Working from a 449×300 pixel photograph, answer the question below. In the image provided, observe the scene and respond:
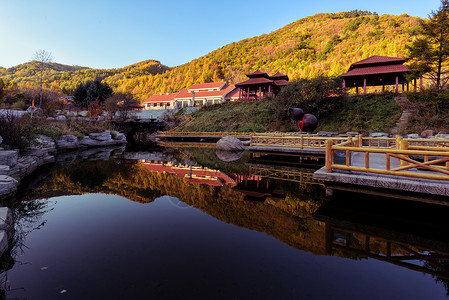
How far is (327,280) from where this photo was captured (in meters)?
Result: 3.10

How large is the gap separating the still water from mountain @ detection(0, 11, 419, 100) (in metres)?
47.0

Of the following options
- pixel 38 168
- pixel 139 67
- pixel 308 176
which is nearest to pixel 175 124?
pixel 38 168

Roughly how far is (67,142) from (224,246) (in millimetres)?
18786

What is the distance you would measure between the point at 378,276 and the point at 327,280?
0.77 metres

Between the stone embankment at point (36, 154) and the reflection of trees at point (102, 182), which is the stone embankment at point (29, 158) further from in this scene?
the reflection of trees at point (102, 182)

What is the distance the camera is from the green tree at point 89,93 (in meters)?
43.6

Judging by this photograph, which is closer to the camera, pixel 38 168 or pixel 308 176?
pixel 308 176

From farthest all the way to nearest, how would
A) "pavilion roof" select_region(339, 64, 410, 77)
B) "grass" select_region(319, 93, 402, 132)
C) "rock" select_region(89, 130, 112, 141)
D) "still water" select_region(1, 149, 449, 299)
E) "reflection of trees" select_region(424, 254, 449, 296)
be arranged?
"pavilion roof" select_region(339, 64, 410, 77) < "grass" select_region(319, 93, 402, 132) < "rock" select_region(89, 130, 112, 141) < "reflection of trees" select_region(424, 254, 449, 296) < "still water" select_region(1, 149, 449, 299)

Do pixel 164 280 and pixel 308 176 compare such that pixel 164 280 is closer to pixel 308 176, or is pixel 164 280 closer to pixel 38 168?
pixel 308 176

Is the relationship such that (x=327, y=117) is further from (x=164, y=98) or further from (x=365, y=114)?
(x=164, y=98)

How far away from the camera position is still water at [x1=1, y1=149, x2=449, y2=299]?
2.92 metres

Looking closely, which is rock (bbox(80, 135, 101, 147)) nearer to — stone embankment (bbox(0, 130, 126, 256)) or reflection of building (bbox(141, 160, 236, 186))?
stone embankment (bbox(0, 130, 126, 256))

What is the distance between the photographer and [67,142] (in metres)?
17.9

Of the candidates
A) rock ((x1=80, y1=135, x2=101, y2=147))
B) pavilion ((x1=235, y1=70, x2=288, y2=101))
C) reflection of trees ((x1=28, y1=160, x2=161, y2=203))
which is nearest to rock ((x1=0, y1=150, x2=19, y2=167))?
reflection of trees ((x1=28, y1=160, x2=161, y2=203))
